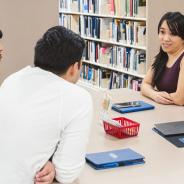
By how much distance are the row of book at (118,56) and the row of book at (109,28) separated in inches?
4.2

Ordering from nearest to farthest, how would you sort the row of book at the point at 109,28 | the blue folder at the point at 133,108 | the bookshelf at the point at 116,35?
the blue folder at the point at 133,108, the bookshelf at the point at 116,35, the row of book at the point at 109,28

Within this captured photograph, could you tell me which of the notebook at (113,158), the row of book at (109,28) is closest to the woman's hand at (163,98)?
the notebook at (113,158)

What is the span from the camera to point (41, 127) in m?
1.44

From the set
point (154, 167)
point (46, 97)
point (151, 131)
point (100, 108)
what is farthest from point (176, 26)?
point (46, 97)

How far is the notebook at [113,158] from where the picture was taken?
1.71 metres

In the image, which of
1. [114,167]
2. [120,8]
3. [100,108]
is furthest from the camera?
[120,8]

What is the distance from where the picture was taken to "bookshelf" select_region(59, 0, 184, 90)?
4.32m

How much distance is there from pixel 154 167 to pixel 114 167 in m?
0.16

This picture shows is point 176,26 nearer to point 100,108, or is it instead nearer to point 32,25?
point 100,108

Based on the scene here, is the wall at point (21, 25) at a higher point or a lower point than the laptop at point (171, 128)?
higher

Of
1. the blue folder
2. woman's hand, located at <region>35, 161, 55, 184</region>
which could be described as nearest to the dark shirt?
the blue folder

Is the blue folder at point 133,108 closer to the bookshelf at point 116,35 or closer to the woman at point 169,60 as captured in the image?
the woman at point 169,60

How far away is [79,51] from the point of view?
1549 millimetres

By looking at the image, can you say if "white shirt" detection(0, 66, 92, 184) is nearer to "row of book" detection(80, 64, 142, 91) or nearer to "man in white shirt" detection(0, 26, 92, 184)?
"man in white shirt" detection(0, 26, 92, 184)
